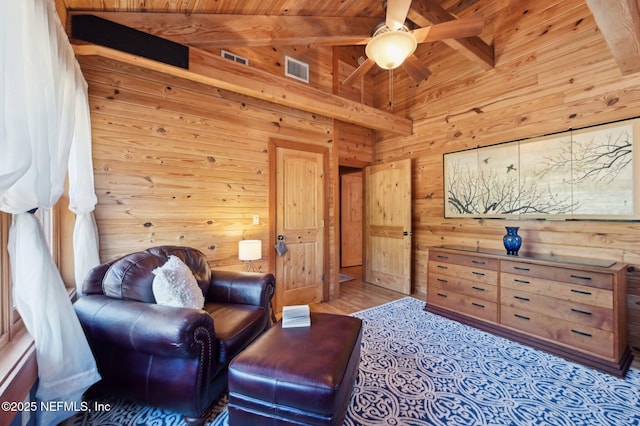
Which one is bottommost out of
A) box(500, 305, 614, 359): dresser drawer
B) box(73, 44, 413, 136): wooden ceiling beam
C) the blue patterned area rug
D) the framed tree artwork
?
the blue patterned area rug

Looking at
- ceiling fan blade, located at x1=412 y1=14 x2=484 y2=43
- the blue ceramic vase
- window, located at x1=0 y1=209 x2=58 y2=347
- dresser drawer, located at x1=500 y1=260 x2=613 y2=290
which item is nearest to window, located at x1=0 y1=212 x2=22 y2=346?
window, located at x1=0 y1=209 x2=58 y2=347

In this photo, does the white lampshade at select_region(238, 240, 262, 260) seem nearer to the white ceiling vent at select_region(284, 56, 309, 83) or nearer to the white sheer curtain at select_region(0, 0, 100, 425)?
the white sheer curtain at select_region(0, 0, 100, 425)

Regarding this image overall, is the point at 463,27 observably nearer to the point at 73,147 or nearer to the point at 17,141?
the point at 17,141

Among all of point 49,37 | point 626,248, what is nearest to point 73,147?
point 49,37

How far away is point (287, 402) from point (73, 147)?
2.37 metres

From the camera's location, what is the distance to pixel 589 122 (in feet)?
8.60

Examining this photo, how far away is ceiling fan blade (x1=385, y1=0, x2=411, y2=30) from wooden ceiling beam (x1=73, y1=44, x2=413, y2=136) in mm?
1274

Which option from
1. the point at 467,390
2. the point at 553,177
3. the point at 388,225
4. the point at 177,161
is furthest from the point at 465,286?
the point at 177,161

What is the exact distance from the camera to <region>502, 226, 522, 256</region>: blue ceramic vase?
2.79 m

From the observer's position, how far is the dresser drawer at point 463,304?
9.16 feet

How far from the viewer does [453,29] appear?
79.9 inches

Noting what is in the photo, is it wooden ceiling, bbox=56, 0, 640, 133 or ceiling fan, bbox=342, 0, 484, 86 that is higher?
wooden ceiling, bbox=56, 0, 640, 133

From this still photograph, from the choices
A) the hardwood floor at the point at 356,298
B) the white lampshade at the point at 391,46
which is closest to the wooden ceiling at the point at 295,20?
the white lampshade at the point at 391,46

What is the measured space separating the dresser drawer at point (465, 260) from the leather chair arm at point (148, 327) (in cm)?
265
